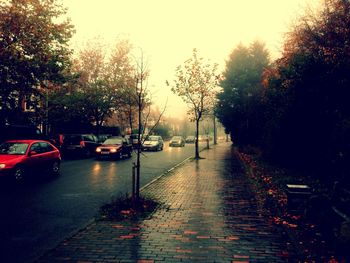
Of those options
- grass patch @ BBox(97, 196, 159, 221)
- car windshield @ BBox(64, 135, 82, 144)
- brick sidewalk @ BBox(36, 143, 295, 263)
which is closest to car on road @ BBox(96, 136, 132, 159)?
car windshield @ BBox(64, 135, 82, 144)

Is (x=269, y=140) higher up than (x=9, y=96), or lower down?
lower down

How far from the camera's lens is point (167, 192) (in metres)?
10.8

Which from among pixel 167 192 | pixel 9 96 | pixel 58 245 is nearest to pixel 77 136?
pixel 9 96

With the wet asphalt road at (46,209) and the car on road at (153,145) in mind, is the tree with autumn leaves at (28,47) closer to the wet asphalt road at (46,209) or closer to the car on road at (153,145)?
the wet asphalt road at (46,209)

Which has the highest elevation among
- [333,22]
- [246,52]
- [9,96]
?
[246,52]

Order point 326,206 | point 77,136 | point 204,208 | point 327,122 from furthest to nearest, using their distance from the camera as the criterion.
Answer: point 77,136 → point 327,122 → point 204,208 → point 326,206

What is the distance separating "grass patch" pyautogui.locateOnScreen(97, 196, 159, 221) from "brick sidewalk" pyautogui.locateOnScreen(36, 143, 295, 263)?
0.87ft

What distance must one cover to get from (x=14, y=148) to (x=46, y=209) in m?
5.94

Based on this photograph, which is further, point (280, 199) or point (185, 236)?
point (280, 199)

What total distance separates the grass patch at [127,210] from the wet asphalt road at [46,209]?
380 mm

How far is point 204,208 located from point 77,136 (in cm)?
2022

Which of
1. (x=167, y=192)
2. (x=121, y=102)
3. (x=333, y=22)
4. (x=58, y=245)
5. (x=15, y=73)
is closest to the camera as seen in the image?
(x=58, y=245)

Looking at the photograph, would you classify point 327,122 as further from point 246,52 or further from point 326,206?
point 246,52

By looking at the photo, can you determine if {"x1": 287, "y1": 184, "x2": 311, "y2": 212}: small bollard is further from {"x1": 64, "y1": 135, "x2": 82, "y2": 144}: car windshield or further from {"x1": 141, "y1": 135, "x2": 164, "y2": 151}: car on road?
{"x1": 141, "y1": 135, "x2": 164, "y2": 151}: car on road
